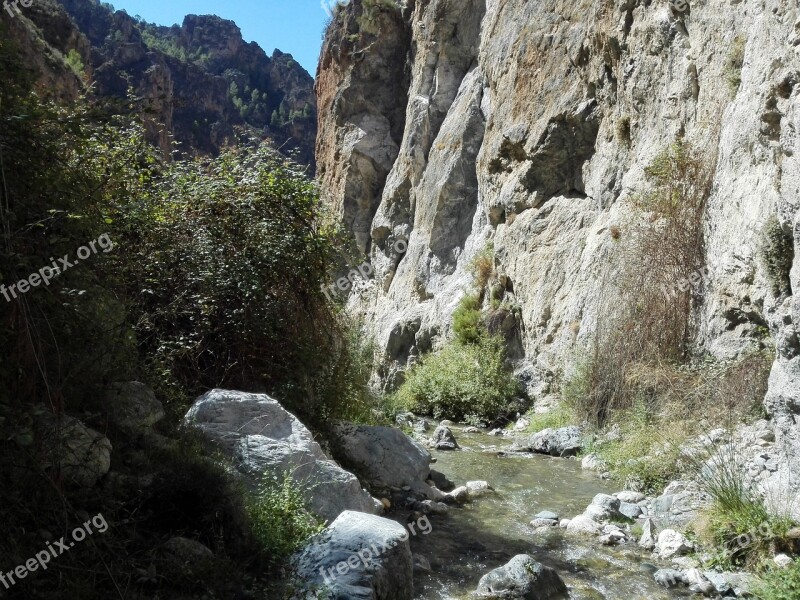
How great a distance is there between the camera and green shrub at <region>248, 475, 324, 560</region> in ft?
14.4

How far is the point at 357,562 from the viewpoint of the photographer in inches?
164

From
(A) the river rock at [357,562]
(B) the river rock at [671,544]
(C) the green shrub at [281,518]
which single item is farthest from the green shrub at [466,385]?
(A) the river rock at [357,562]

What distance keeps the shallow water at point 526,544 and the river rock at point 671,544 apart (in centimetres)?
12

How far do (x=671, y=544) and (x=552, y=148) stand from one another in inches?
412

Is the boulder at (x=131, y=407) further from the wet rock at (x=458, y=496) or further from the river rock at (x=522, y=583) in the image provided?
the wet rock at (x=458, y=496)

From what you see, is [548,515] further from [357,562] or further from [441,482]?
[357,562]

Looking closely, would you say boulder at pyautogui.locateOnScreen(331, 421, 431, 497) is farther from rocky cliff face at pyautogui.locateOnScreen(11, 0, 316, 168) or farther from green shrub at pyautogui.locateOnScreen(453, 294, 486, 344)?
rocky cliff face at pyautogui.locateOnScreen(11, 0, 316, 168)

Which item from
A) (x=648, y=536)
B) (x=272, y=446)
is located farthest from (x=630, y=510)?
(x=272, y=446)

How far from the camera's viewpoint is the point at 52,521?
3.62 meters

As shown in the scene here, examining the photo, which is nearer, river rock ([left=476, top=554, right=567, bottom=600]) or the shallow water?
river rock ([left=476, top=554, right=567, bottom=600])

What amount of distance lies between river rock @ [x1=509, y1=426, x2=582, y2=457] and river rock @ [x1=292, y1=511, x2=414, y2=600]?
17.8 ft

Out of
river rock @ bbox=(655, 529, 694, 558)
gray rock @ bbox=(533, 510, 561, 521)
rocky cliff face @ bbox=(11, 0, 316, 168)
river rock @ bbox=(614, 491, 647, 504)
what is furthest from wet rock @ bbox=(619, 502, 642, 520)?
rocky cliff face @ bbox=(11, 0, 316, 168)

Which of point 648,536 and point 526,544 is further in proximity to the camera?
point 526,544

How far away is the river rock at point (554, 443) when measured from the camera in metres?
9.51
